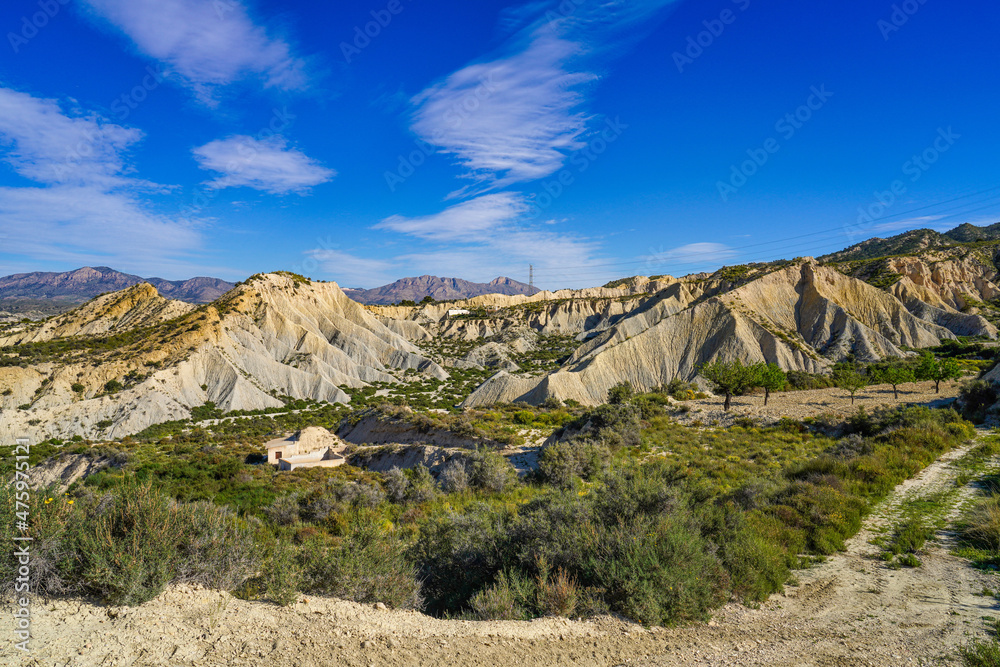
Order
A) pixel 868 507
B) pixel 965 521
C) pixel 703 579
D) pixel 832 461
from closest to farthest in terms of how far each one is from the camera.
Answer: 1. pixel 703 579
2. pixel 965 521
3. pixel 868 507
4. pixel 832 461

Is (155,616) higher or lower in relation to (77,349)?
lower

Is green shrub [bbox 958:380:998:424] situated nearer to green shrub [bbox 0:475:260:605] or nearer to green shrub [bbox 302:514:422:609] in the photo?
green shrub [bbox 302:514:422:609]

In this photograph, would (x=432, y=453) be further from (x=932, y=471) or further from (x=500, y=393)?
(x=500, y=393)

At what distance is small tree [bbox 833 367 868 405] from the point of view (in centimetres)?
2872

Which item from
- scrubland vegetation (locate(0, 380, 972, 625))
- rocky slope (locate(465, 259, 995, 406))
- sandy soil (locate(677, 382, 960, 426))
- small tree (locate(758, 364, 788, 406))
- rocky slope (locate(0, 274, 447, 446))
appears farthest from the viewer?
rocky slope (locate(465, 259, 995, 406))

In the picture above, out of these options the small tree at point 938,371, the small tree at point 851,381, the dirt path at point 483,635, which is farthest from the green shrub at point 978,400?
the dirt path at point 483,635

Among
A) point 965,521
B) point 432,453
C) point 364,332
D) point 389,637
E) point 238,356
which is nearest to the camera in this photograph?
point 389,637

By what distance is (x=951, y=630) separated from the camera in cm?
601

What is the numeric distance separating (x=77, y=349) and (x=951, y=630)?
220ft

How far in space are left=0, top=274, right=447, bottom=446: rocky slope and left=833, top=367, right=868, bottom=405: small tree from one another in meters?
47.8

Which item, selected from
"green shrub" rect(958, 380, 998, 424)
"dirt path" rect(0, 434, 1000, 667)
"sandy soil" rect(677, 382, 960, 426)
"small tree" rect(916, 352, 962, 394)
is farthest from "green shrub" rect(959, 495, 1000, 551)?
"small tree" rect(916, 352, 962, 394)

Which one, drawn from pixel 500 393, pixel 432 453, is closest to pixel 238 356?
pixel 500 393

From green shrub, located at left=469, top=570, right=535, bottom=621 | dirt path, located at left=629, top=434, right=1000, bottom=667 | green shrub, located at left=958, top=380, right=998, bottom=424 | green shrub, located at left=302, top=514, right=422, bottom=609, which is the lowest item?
dirt path, located at left=629, top=434, right=1000, bottom=667

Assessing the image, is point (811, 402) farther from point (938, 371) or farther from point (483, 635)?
point (483, 635)
